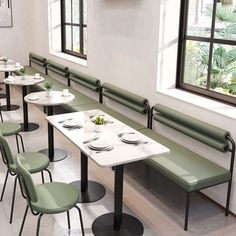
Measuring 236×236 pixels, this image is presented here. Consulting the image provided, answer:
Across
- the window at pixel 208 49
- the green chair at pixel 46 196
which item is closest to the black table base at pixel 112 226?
the green chair at pixel 46 196

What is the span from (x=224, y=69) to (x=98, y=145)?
1678 mm

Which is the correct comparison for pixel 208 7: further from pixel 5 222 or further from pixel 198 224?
pixel 5 222

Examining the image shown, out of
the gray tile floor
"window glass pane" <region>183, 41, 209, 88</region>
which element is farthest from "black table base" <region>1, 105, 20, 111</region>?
"window glass pane" <region>183, 41, 209, 88</region>

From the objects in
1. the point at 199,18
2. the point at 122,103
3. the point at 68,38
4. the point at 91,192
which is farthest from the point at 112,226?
the point at 68,38

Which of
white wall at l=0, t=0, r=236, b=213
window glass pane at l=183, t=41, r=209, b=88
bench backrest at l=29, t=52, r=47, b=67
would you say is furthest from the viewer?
bench backrest at l=29, t=52, r=47, b=67

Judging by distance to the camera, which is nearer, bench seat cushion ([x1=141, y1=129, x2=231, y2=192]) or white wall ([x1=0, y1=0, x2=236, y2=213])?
bench seat cushion ([x1=141, y1=129, x2=231, y2=192])

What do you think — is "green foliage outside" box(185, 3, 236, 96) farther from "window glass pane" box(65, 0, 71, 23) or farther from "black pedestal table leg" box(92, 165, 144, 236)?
"window glass pane" box(65, 0, 71, 23)

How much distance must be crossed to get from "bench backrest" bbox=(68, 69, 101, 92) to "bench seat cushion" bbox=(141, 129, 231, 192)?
2.21 metres

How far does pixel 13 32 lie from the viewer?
8312mm

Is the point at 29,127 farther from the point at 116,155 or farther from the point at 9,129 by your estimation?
the point at 116,155

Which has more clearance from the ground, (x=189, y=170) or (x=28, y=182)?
(x=28, y=182)

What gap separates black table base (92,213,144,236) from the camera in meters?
3.04

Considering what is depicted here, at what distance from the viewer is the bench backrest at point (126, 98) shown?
14.4ft

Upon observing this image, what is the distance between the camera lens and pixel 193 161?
11.2 ft
